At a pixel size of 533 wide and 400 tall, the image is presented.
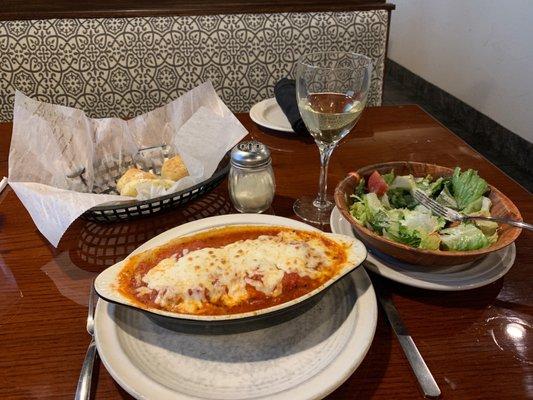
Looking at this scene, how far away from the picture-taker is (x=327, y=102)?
89cm

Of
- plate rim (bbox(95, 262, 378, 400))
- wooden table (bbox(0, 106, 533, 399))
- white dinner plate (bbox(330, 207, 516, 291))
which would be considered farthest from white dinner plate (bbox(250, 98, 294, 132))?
plate rim (bbox(95, 262, 378, 400))

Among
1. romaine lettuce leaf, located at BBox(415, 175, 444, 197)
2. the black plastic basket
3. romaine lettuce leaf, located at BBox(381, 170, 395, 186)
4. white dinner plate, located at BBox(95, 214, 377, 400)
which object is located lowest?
white dinner plate, located at BBox(95, 214, 377, 400)

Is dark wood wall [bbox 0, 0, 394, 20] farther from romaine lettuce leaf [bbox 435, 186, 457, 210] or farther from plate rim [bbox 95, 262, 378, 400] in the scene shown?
plate rim [bbox 95, 262, 378, 400]

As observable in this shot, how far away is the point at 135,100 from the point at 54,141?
2.80 ft

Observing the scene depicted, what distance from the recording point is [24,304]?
672 mm

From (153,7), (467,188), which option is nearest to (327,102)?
(467,188)

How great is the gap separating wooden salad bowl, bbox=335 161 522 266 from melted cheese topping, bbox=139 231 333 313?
0.32 ft

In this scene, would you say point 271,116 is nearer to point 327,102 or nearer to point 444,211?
point 327,102

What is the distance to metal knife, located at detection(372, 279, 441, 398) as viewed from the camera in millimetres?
529

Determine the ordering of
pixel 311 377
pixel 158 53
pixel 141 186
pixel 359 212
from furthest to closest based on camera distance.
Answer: pixel 158 53 < pixel 141 186 < pixel 359 212 < pixel 311 377

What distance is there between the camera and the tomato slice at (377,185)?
0.81 meters

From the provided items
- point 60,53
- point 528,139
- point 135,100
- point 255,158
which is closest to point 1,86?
point 60,53

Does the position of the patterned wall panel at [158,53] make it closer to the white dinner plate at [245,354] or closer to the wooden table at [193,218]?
the wooden table at [193,218]

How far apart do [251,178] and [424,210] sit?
311mm
